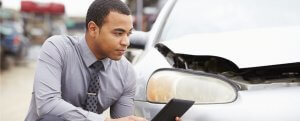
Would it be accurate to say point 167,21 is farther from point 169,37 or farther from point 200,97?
point 200,97

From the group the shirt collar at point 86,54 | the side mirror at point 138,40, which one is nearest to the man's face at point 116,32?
the shirt collar at point 86,54

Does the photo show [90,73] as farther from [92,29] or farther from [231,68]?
[231,68]

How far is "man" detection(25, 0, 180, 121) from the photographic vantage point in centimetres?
234

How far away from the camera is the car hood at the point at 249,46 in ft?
8.37

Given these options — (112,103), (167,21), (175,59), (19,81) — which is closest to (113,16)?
(112,103)

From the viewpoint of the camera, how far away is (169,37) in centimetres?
346

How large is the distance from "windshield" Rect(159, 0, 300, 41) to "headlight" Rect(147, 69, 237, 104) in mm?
739

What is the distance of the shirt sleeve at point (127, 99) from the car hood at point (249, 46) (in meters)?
0.28

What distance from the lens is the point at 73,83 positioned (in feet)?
8.21

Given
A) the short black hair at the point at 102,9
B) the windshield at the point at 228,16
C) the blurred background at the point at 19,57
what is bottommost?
the blurred background at the point at 19,57

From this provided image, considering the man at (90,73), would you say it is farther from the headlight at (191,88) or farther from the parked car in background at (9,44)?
the parked car in background at (9,44)

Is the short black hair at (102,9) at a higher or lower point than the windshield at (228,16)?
higher

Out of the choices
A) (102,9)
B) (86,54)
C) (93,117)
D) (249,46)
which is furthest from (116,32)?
(249,46)

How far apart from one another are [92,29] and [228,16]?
48.9 inches
